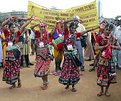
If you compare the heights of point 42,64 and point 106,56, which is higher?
point 106,56

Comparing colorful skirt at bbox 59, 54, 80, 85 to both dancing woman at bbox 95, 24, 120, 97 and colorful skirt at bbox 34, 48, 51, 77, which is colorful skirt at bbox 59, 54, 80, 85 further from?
dancing woman at bbox 95, 24, 120, 97

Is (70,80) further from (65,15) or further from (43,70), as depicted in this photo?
(65,15)

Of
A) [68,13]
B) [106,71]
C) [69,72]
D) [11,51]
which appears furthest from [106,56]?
[68,13]

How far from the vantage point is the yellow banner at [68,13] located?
8.50 metres

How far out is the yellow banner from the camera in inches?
335

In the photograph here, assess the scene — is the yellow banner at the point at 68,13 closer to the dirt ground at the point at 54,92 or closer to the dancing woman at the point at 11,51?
the dancing woman at the point at 11,51

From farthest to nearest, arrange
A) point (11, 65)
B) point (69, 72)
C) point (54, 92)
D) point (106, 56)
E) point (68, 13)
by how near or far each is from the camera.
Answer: point (68, 13) → point (11, 65) → point (54, 92) → point (69, 72) → point (106, 56)

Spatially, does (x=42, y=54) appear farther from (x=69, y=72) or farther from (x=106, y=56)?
(x=106, y=56)

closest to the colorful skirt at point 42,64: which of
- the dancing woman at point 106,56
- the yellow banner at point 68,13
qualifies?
the dancing woman at point 106,56

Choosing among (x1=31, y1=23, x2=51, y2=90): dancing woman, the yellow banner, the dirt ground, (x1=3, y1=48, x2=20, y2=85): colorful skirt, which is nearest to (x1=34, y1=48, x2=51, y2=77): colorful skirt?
Result: (x1=31, y1=23, x2=51, y2=90): dancing woman

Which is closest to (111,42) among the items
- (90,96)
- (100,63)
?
(100,63)

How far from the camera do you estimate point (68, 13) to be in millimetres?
8922

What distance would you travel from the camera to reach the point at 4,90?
7.26 metres

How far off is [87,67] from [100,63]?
4.32m
